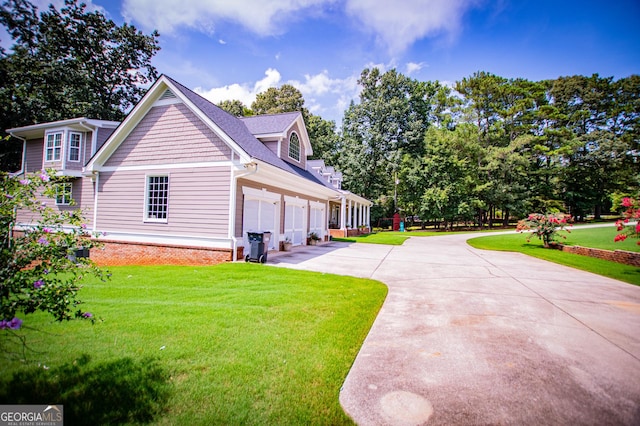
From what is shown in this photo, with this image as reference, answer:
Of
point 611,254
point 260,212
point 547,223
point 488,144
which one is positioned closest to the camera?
point 611,254

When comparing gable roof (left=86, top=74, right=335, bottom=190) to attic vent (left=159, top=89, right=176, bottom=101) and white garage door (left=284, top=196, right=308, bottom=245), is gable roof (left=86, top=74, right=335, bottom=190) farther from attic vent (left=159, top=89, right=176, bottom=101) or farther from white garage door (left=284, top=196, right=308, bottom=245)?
white garage door (left=284, top=196, right=308, bottom=245)

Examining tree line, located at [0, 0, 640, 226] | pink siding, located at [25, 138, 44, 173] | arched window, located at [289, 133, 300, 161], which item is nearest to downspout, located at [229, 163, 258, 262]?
arched window, located at [289, 133, 300, 161]

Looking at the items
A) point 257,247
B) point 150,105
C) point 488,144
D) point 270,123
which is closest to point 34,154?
point 150,105

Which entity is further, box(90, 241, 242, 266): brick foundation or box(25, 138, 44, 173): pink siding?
box(25, 138, 44, 173): pink siding

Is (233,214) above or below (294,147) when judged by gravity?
below

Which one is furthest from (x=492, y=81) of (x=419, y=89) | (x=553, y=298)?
(x=553, y=298)

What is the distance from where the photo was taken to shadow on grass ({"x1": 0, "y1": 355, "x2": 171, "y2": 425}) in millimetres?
2268

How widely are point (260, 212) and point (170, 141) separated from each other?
4.48 metres

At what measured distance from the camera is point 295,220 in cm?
1455

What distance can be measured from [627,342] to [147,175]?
13.9 m

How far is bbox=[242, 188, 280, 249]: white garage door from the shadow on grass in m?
7.33

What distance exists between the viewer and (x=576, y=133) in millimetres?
36188

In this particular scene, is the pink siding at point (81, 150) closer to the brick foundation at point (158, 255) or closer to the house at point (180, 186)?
the house at point (180, 186)

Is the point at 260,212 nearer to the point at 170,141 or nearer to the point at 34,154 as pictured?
the point at 170,141
